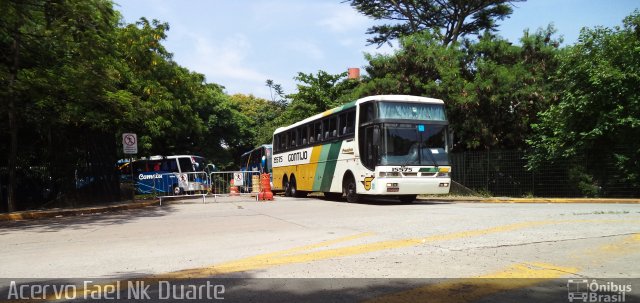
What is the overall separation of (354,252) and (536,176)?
616 inches

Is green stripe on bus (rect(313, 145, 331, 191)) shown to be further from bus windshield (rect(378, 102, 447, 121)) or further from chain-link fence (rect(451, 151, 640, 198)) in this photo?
Answer: chain-link fence (rect(451, 151, 640, 198))

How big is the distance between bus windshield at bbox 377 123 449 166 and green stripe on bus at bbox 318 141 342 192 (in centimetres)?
294

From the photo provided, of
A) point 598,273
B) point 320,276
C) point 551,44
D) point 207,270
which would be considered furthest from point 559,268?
point 551,44

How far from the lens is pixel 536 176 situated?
19.9 meters

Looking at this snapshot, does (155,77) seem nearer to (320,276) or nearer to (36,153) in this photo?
(36,153)

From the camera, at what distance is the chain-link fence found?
17609 millimetres

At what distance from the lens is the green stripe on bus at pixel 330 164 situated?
1788cm

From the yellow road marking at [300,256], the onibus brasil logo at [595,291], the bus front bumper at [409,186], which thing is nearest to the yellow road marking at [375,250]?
the yellow road marking at [300,256]

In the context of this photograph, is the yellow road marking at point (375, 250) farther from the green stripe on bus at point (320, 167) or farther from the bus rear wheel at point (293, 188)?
the bus rear wheel at point (293, 188)

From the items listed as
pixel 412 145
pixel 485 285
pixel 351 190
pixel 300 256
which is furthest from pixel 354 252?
pixel 351 190

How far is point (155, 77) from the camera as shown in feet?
77.4

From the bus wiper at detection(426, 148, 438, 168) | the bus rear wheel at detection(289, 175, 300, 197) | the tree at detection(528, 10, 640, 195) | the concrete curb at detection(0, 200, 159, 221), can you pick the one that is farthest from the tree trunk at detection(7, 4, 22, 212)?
the tree at detection(528, 10, 640, 195)

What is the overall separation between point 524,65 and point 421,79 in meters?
4.64

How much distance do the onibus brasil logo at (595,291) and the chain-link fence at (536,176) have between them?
47.8 ft
